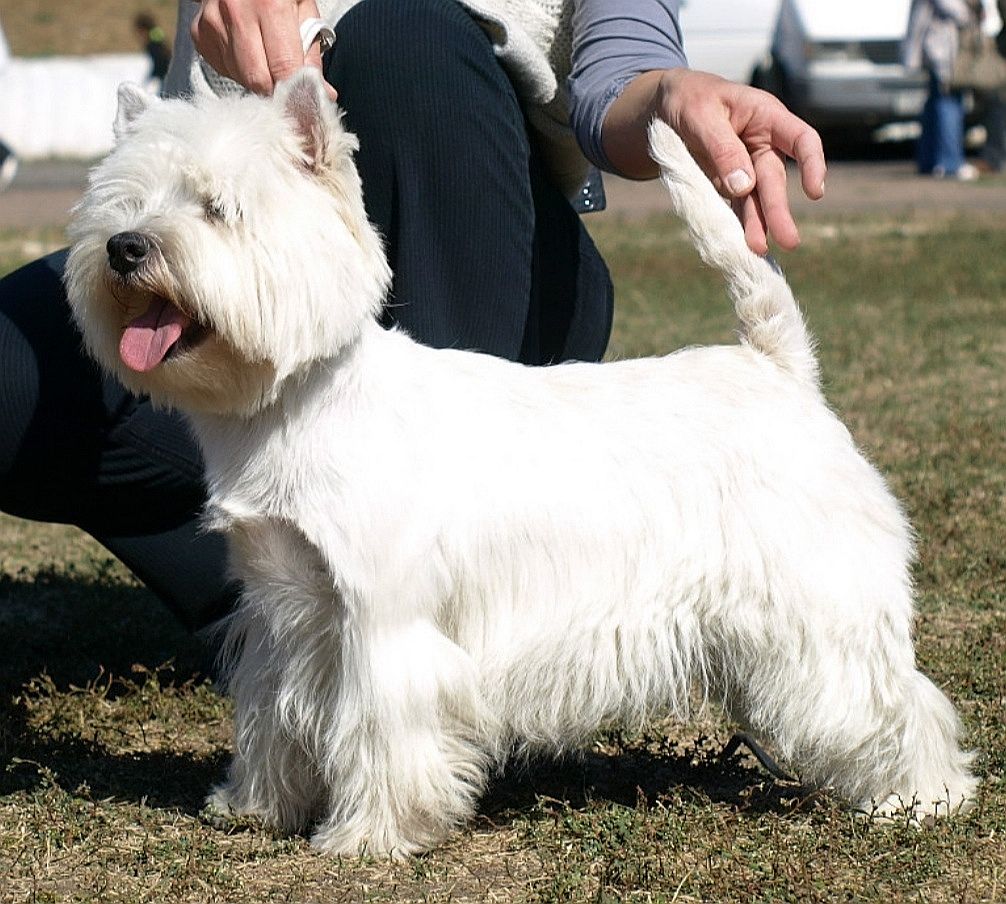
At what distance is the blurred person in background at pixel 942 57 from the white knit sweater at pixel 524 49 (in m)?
11.5

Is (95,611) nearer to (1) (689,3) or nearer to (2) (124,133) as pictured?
(2) (124,133)

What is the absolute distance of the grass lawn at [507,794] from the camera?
8.70 feet

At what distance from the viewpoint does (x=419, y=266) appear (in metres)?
3.35

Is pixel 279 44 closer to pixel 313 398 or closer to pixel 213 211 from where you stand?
pixel 213 211

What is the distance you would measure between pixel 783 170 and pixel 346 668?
1.16 m

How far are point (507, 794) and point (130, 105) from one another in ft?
4.87

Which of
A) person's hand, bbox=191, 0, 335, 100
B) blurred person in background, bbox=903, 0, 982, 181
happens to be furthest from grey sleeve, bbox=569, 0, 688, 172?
blurred person in background, bbox=903, 0, 982, 181

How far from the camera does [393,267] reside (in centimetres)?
339

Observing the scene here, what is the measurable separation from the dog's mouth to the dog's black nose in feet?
0.28

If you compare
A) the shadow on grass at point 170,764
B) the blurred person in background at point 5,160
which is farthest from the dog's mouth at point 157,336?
the blurred person in background at point 5,160

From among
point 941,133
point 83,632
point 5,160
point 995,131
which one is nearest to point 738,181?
point 83,632

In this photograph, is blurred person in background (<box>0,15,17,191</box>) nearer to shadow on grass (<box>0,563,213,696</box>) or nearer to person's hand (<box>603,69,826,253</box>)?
shadow on grass (<box>0,563,213,696</box>)

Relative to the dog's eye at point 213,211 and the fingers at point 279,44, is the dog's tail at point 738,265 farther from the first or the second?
the dog's eye at point 213,211

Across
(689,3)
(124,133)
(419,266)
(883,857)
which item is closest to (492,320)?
(419,266)
